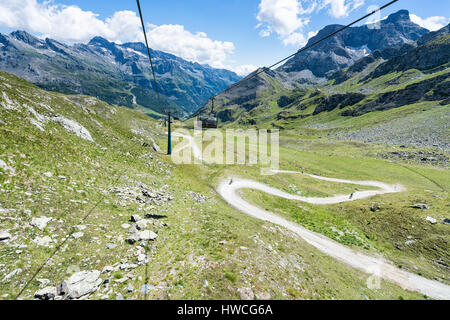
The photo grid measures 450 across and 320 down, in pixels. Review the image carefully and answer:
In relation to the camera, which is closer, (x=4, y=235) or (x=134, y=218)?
(x=4, y=235)

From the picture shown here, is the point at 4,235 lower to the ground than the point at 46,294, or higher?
higher

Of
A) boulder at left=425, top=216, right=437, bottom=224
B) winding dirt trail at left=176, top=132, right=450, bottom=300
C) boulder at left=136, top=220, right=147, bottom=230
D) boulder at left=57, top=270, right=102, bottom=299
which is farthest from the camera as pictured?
boulder at left=425, top=216, right=437, bottom=224

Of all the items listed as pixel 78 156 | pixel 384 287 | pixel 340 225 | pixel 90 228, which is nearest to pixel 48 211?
pixel 90 228

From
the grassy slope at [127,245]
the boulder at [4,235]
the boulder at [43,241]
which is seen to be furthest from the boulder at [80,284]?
the boulder at [4,235]

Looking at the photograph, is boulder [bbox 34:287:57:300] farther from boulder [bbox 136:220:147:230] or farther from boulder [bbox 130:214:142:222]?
boulder [bbox 130:214:142:222]

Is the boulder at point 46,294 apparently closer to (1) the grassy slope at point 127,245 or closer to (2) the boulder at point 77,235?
(1) the grassy slope at point 127,245

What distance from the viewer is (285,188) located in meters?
43.4

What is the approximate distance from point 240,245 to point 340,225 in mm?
22104

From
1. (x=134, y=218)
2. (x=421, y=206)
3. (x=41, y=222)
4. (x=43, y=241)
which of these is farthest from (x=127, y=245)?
(x=421, y=206)

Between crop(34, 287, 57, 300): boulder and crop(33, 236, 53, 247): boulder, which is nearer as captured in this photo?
crop(34, 287, 57, 300): boulder

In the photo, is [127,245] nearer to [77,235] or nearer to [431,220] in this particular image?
[77,235]

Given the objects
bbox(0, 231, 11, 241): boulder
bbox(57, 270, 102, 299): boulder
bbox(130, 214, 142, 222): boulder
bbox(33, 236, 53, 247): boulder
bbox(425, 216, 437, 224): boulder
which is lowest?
bbox(425, 216, 437, 224): boulder

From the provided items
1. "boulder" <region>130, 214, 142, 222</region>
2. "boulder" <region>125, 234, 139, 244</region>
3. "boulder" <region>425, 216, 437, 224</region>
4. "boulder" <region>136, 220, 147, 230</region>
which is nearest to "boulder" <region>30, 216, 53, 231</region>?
"boulder" <region>125, 234, 139, 244</region>

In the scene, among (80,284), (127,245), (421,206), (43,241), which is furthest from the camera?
(421,206)
